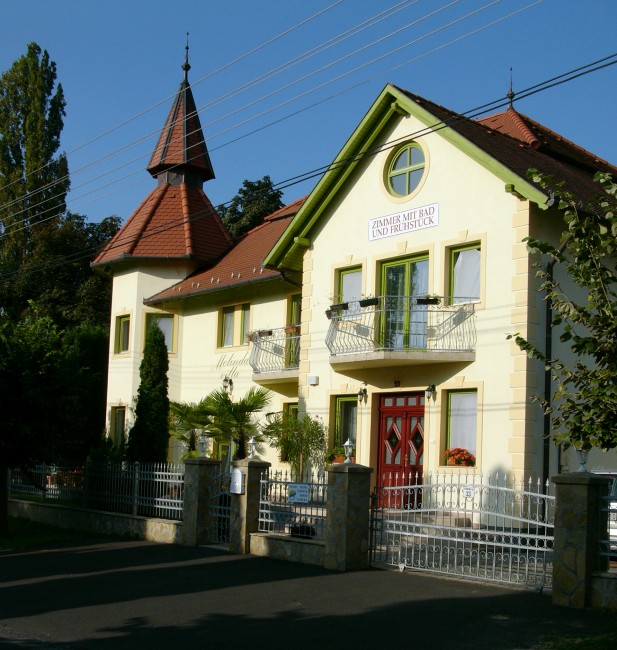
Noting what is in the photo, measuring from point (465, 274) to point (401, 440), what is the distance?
3.79 m

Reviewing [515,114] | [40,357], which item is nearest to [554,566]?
[40,357]

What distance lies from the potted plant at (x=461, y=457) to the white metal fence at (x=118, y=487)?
17.0 feet

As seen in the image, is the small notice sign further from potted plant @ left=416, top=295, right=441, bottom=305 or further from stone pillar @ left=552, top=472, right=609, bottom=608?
potted plant @ left=416, top=295, right=441, bottom=305

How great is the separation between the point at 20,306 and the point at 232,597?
32073 mm

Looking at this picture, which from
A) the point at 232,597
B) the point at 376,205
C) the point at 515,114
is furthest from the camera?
the point at 515,114

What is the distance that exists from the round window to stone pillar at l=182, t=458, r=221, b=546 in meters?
7.48

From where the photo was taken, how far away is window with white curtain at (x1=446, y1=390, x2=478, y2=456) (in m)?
18.9

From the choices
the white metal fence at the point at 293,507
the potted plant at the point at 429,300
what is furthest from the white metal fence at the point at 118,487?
the potted plant at the point at 429,300

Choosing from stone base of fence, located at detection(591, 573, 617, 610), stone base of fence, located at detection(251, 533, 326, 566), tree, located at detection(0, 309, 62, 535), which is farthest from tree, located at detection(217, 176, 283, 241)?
stone base of fence, located at detection(591, 573, 617, 610)

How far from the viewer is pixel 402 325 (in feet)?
65.9

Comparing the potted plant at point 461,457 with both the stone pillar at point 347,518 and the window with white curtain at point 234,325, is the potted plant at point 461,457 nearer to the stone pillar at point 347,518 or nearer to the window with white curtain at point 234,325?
the stone pillar at point 347,518

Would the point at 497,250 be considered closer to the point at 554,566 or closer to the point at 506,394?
the point at 506,394

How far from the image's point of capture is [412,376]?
2009 centimetres

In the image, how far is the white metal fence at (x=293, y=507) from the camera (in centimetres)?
1447
